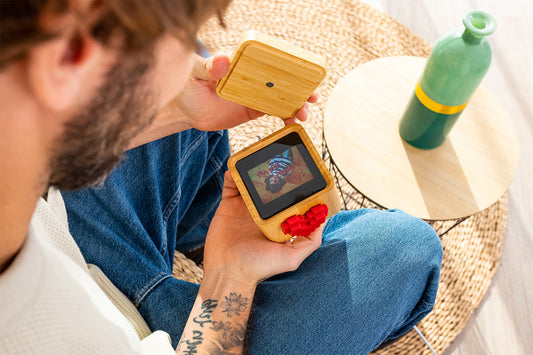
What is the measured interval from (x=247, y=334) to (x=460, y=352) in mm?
833

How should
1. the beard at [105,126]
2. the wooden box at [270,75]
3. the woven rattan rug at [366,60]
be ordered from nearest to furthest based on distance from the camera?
the beard at [105,126] < the wooden box at [270,75] < the woven rattan rug at [366,60]

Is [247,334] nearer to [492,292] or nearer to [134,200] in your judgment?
[134,200]

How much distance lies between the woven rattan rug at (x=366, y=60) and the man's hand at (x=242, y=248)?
59 centimetres

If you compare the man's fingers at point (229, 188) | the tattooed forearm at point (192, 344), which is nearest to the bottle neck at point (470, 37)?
the man's fingers at point (229, 188)

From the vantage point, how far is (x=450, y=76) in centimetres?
98

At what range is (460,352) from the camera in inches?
55.5

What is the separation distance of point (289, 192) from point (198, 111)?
0.28m

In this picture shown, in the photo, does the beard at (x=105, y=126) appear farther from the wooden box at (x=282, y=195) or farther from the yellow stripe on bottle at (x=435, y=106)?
the yellow stripe on bottle at (x=435, y=106)

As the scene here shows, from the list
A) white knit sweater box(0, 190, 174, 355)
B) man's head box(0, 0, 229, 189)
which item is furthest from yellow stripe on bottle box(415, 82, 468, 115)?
white knit sweater box(0, 190, 174, 355)

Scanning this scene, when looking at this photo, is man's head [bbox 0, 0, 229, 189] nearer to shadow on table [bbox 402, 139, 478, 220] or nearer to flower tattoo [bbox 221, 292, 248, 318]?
flower tattoo [bbox 221, 292, 248, 318]

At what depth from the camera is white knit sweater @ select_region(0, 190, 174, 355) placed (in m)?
0.60

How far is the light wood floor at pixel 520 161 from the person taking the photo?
1.43 meters

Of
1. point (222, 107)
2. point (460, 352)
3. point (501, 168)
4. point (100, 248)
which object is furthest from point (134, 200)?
point (460, 352)

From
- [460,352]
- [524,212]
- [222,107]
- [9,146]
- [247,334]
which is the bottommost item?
[460,352]
